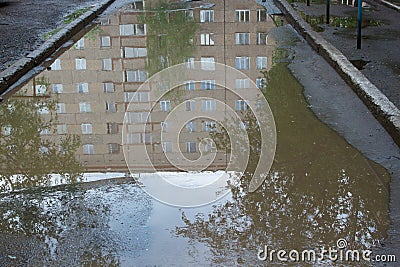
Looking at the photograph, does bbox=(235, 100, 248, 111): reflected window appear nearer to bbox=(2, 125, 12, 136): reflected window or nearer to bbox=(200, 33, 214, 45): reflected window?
bbox=(2, 125, 12, 136): reflected window

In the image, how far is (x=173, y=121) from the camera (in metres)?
5.74

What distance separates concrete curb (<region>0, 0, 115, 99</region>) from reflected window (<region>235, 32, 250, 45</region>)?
10.1 feet

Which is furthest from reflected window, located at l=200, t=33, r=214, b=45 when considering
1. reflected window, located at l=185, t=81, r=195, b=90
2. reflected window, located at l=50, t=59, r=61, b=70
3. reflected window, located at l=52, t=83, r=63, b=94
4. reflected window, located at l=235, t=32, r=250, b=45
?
reflected window, located at l=52, t=83, r=63, b=94

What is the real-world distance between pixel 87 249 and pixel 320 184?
6.16ft

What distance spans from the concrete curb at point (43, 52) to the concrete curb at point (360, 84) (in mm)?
4169

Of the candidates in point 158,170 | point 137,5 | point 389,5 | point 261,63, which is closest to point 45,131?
point 158,170

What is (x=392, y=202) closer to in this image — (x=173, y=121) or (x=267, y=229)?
(x=267, y=229)

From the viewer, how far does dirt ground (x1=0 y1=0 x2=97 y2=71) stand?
8.70 m

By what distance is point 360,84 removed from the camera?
6477mm

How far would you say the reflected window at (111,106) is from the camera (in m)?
6.23

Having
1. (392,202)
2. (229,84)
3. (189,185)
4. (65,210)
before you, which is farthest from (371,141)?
(65,210)

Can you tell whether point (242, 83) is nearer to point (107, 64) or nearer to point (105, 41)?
point (107, 64)

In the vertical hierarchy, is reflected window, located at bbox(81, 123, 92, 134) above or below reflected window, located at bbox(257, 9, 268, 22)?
below
